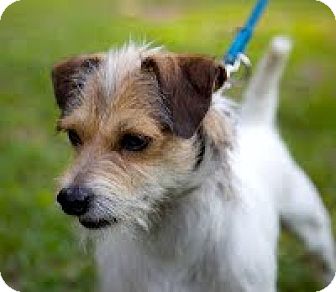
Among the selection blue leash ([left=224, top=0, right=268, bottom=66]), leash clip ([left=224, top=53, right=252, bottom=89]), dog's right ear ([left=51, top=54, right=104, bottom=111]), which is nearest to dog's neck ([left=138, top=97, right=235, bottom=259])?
leash clip ([left=224, top=53, right=252, bottom=89])

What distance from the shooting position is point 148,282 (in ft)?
10.8

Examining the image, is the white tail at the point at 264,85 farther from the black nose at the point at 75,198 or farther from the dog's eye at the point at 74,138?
the black nose at the point at 75,198

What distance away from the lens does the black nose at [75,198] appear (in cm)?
281

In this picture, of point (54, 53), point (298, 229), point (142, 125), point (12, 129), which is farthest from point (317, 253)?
point (54, 53)

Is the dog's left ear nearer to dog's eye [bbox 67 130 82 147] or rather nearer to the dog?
the dog

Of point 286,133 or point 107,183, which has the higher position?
point 107,183

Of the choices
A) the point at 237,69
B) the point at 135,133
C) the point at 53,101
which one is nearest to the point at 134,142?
the point at 135,133

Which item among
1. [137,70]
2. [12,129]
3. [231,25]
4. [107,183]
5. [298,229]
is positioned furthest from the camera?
[231,25]

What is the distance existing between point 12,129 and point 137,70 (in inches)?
148

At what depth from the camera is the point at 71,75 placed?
10.6 feet

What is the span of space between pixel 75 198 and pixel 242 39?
1.23 meters

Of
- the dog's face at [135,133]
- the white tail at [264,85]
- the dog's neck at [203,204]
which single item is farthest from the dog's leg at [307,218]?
the dog's face at [135,133]

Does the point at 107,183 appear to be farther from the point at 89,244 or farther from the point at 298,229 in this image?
the point at 298,229

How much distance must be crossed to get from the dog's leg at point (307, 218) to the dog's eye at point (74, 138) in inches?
55.7
